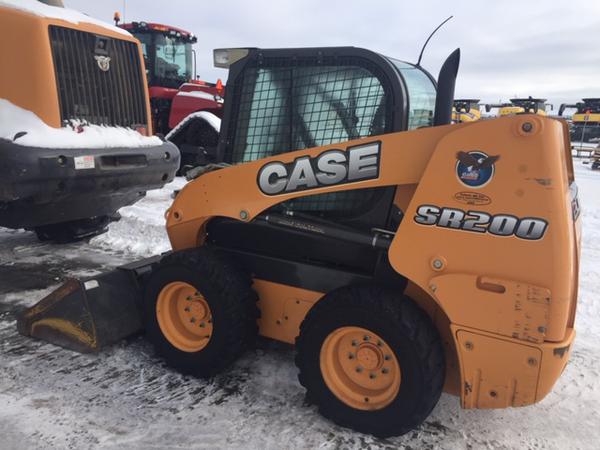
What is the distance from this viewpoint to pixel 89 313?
3.27 m

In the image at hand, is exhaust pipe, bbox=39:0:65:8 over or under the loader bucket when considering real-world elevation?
over

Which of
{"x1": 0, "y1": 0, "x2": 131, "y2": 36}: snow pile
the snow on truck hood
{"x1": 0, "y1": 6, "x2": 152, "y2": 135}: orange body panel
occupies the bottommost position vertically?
the snow on truck hood

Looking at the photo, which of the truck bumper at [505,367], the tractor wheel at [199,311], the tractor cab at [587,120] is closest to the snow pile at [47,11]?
the tractor wheel at [199,311]

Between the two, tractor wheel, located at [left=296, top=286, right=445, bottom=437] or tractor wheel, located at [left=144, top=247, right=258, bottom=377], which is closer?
tractor wheel, located at [left=296, top=286, right=445, bottom=437]

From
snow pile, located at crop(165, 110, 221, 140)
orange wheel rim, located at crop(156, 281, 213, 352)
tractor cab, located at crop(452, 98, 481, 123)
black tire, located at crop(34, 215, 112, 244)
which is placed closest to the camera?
orange wheel rim, located at crop(156, 281, 213, 352)

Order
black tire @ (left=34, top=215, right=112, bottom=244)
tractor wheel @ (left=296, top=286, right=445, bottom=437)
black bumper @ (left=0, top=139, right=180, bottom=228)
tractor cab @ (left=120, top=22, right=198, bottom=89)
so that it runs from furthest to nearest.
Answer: tractor cab @ (left=120, top=22, right=198, bottom=89)
black tire @ (left=34, top=215, right=112, bottom=244)
black bumper @ (left=0, top=139, right=180, bottom=228)
tractor wheel @ (left=296, top=286, right=445, bottom=437)

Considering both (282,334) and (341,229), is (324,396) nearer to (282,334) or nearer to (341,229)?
(282,334)

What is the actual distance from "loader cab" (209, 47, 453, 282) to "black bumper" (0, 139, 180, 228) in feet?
4.20

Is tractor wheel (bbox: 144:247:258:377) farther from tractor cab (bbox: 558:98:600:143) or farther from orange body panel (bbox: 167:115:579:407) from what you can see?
tractor cab (bbox: 558:98:600:143)

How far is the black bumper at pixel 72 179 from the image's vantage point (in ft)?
11.6

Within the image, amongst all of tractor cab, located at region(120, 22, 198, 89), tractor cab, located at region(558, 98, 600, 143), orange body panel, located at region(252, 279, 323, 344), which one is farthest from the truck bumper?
tractor cab, located at region(558, 98, 600, 143)

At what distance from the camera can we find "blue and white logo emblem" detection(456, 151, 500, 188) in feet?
7.11

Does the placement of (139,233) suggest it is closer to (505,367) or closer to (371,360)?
(371,360)

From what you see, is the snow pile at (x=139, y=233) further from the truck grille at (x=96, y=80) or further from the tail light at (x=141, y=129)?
the truck grille at (x=96, y=80)
